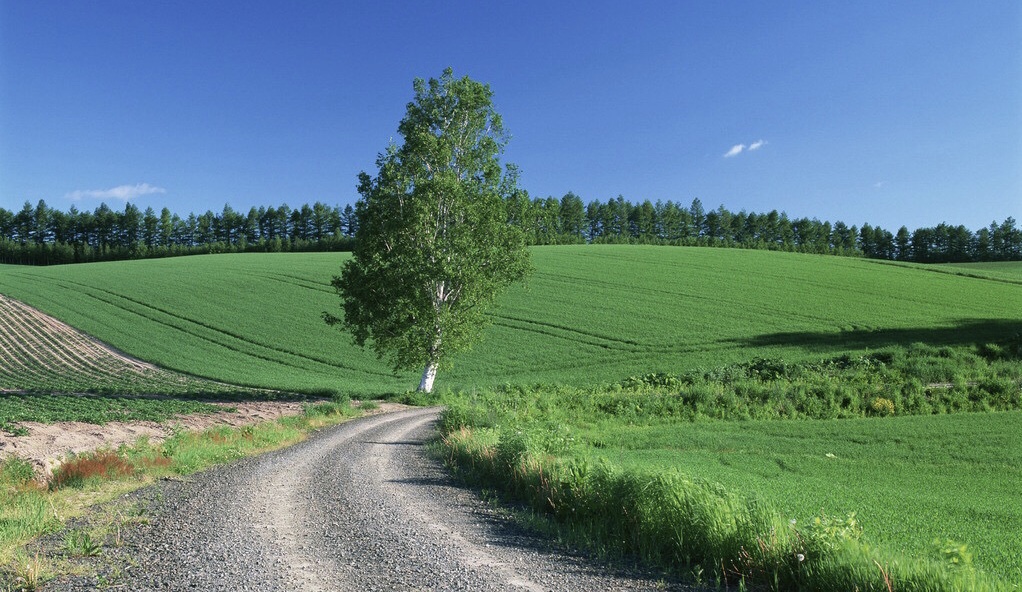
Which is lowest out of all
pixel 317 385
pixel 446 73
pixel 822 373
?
pixel 317 385

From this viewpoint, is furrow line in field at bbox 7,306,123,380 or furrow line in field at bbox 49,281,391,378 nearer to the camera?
furrow line in field at bbox 7,306,123,380

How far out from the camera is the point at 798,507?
1048 centimetres

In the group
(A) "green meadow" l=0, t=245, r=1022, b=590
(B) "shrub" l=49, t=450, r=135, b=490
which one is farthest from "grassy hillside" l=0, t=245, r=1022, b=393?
(B) "shrub" l=49, t=450, r=135, b=490

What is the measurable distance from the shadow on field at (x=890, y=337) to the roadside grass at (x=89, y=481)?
40.0 meters

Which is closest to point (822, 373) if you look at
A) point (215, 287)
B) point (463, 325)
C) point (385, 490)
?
point (463, 325)

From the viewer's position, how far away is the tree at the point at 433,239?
3400cm

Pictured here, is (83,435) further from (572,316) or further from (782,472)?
(572,316)

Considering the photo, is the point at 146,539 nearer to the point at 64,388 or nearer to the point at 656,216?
the point at 64,388

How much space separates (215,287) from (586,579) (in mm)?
78217

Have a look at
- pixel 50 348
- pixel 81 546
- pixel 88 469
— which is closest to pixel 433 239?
pixel 88 469

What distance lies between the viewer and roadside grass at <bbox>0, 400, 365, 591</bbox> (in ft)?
26.9

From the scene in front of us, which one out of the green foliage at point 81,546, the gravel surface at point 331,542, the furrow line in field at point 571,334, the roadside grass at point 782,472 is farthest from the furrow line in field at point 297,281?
the green foliage at point 81,546

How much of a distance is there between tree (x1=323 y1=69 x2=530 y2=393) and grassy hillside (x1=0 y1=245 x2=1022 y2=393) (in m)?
6.04

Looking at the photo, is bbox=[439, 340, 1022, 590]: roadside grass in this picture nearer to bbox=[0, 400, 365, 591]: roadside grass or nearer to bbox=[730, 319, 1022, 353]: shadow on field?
bbox=[0, 400, 365, 591]: roadside grass
